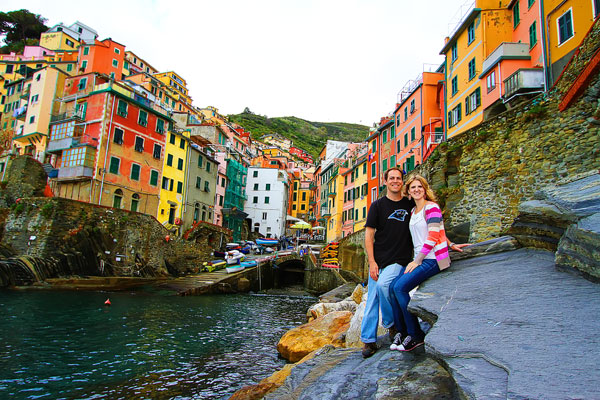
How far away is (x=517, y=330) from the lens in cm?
355

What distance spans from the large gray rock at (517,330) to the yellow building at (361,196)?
41777 mm

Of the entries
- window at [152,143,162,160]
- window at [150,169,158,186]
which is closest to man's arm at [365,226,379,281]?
window at [150,169,158,186]

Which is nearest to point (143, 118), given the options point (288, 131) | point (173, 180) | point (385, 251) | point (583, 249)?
point (173, 180)

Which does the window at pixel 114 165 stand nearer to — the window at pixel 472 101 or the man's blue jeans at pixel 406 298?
the window at pixel 472 101

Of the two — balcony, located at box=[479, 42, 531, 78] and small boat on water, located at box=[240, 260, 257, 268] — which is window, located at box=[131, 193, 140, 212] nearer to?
small boat on water, located at box=[240, 260, 257, 268]

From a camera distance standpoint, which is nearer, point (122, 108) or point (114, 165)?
point (114, 165)

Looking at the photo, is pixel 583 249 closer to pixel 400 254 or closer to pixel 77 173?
pixel 400 254

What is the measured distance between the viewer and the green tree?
8919 centimetres

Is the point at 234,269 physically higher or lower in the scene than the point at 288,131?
lower

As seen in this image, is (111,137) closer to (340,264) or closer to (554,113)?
(340,264)

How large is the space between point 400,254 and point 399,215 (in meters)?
0.58

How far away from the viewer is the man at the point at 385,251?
5.10m

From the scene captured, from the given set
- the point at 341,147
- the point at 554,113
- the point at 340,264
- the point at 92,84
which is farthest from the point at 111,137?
the point at 341,147

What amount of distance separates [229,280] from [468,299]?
30.7 meters
